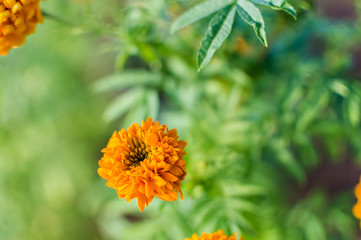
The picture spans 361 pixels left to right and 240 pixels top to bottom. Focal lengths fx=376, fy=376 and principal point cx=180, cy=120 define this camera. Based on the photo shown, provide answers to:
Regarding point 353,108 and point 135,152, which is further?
point 353,108

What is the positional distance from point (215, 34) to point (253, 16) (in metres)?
0.10

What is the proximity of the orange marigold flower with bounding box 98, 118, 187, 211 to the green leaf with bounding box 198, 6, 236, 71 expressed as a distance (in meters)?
0.19

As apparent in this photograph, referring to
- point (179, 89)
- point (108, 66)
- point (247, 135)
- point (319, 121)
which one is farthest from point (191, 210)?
point (108, 66)

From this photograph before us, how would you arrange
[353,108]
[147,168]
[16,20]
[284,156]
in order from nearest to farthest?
[147,168] < [16,20] < [353,108] < [284,156]

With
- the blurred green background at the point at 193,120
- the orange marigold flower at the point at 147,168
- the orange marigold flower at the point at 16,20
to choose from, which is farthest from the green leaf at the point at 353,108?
the orange marigold flower at the point at 16,20

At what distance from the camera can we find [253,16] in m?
0.87

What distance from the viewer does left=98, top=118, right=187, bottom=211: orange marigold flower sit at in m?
0.78

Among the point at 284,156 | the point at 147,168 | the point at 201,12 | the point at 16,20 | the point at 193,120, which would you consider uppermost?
the point at 16,20

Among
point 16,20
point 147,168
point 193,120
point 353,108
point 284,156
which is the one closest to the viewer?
point 147,168

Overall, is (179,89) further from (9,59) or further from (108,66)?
(108,66)

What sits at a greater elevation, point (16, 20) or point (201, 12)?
point (16, 20)

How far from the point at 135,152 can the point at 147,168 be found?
0.07 m

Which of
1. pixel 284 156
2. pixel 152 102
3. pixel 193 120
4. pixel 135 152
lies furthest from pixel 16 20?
pixel 284 156

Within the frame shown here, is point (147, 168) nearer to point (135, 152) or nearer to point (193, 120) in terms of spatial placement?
point (135, 152)
